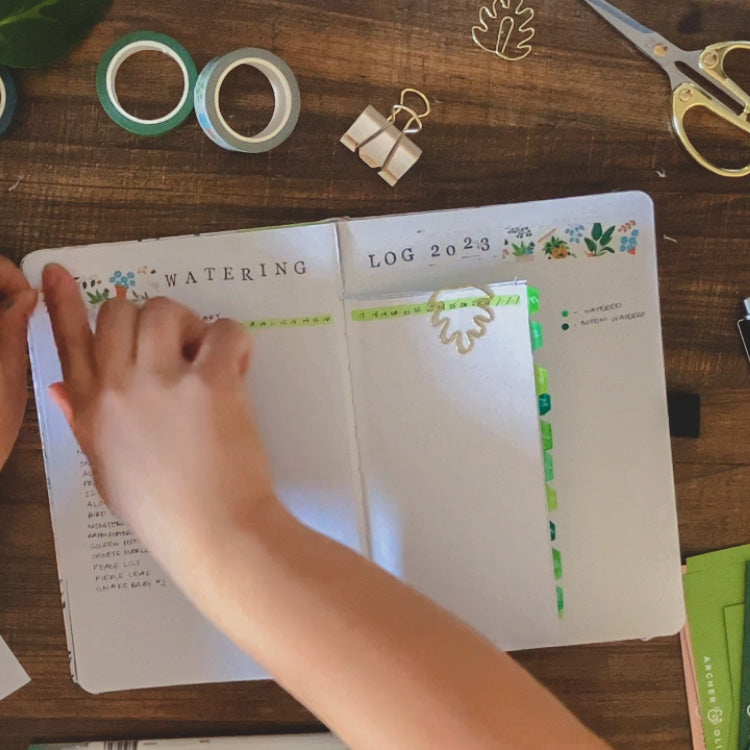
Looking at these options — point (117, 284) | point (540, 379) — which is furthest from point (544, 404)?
point (117, 284)

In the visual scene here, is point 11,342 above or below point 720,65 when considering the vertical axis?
below

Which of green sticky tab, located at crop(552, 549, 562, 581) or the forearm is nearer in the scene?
the forearm

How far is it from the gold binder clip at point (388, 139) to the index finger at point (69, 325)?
10.2 inches

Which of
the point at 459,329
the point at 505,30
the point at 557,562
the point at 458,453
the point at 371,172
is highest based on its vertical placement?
the point at 505,30

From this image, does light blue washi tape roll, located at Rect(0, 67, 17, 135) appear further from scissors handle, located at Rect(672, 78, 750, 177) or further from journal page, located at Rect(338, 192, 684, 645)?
scissors handle, located at Rect(672, 78, 750, 177)

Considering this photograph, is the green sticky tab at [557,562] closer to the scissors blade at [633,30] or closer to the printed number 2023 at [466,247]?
the printed number 2023 at [466,247]

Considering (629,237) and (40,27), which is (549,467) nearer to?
(629,237)

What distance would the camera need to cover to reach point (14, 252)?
0.63 meters

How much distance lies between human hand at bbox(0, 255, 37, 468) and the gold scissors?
52 centimetres

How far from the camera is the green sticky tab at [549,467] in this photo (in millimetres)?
644

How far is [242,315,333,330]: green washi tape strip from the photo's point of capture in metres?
0.64

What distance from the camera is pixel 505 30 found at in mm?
628

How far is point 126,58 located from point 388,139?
222 millimetres

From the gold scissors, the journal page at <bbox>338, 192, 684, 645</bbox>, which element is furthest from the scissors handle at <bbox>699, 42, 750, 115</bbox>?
the journal page at <bbox>338, 192, 684, 645</bbox>
